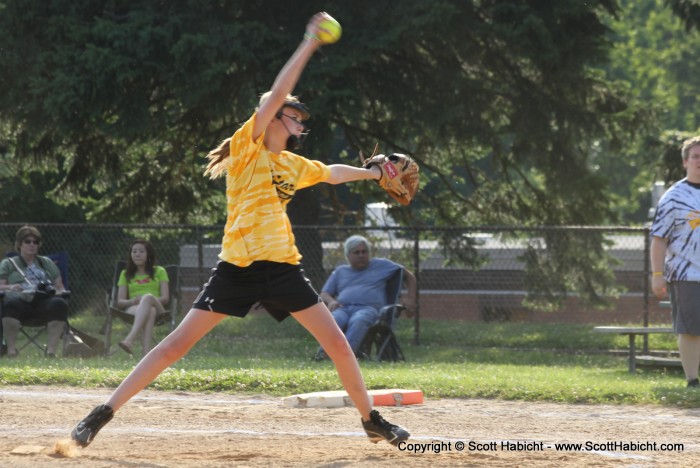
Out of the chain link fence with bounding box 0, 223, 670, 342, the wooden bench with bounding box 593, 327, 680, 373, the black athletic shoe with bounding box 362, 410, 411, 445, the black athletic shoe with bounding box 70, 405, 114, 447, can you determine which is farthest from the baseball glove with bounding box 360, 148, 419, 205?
the chain link fence with bounding box 0, 223, 670, 342

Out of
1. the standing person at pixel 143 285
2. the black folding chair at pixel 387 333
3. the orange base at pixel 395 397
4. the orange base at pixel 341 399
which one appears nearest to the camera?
the orange base at pixel 341 399

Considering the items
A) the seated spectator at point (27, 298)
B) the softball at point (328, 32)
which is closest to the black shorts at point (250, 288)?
the softball at point (328, 32)

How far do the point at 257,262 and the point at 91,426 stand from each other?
124cm

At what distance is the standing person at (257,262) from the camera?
19.6 ft

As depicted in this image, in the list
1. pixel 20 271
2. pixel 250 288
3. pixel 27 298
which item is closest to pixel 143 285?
pixel 27 298

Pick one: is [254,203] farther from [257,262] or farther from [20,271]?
[20,271]

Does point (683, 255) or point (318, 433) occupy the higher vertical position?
point (683, 255)

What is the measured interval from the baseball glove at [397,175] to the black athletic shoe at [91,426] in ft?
6.48

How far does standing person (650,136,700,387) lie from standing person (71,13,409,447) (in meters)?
4.15

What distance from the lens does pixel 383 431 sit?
6219 mm

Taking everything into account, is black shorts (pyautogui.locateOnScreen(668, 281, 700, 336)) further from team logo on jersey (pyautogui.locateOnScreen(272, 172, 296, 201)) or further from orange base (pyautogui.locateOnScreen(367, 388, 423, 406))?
team logo on jersey (pyautogui.locateOnScreen(272, 172, 296, 201))

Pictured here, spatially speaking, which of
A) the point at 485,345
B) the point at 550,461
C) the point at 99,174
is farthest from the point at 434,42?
the point at 550,461

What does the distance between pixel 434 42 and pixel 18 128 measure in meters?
6.67

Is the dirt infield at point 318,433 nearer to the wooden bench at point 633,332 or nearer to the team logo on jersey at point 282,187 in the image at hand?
the team logo on jersey at point 282,187
